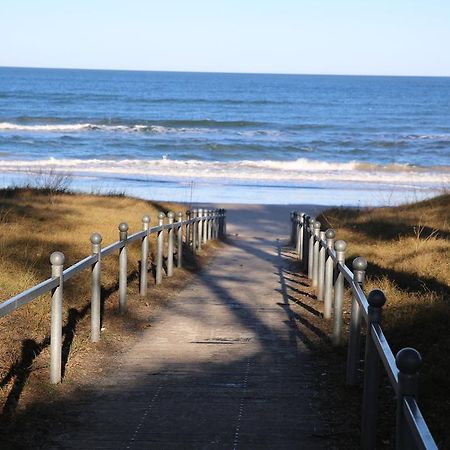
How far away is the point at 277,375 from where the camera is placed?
734 centimetres

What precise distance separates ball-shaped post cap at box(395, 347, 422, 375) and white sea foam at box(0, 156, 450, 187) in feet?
130

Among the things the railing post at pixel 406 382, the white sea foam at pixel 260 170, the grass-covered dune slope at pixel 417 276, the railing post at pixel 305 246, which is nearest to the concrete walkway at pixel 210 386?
the grass-covered dune slope at pixel 417 276

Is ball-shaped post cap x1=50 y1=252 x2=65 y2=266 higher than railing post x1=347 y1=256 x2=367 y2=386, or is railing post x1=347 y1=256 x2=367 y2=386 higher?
ball-shaped post cap x1=50 y1=252 x2=65 y2=266

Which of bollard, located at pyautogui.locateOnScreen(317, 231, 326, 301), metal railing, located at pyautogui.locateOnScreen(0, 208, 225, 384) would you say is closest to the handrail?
metal railing, located at pyautogui.locateOnScreen(0, 208, 225, 384)

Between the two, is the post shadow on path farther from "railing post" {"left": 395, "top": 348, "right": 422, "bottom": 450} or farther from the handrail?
"railing post" {"left": 395, "top": 348, "right": 422, "bottom": 450}

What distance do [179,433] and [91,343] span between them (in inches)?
103

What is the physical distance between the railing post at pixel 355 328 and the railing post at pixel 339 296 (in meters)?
1.13

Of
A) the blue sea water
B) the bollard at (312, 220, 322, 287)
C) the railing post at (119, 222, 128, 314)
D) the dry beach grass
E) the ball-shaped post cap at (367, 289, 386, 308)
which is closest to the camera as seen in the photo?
the ball-shaped post cap at (367, 289, 386, 308)

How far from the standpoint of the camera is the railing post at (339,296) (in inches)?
314

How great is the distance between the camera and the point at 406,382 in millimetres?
Answer: 3650

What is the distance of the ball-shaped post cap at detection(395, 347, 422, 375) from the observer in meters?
3.52

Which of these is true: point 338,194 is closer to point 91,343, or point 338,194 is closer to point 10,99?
point 91,343

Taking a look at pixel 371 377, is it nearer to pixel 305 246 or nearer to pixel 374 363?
pixel 374 363

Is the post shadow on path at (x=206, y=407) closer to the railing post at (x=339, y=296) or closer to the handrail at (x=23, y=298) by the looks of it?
the railing post at (x=339, y=296)
